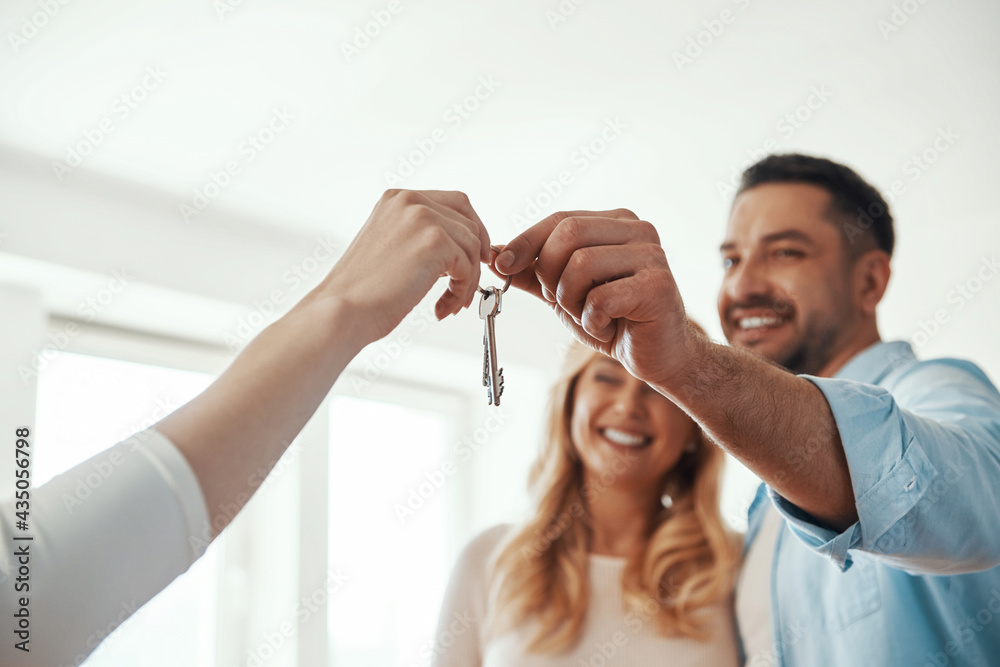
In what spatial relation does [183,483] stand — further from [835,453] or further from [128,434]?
[128,434]

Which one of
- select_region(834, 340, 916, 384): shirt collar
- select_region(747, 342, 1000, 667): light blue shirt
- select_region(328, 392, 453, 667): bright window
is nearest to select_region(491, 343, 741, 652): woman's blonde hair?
select_region(747, 342, 1000, 667): light blue shirt

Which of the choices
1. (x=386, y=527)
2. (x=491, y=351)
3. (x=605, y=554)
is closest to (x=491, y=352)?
(x=491, y=351)

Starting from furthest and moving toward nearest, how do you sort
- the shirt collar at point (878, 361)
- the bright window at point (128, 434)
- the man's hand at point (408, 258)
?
the bright window at point (128, 434), the shirt collar at point (878, 361), the man's hand at point (408, 258)

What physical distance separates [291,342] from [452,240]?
1.06 feet

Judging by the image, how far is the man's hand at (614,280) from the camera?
1085 millimetres

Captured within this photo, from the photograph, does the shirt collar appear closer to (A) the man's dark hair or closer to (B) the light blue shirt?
(B) the light blue shirt

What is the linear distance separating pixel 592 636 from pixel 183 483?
4.87ft

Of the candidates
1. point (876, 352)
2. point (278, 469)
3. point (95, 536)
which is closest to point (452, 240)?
point (95, 536)

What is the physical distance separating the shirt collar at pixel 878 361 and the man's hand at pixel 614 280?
74 centimetres

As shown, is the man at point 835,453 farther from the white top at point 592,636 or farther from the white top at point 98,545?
the white top at point 98,545

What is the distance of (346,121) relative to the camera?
119 inches

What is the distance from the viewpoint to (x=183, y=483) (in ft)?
2.16

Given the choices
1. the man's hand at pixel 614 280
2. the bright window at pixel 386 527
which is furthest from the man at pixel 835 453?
the bright window at pixel 386 527

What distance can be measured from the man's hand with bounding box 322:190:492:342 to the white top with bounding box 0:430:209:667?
28 centimetres
